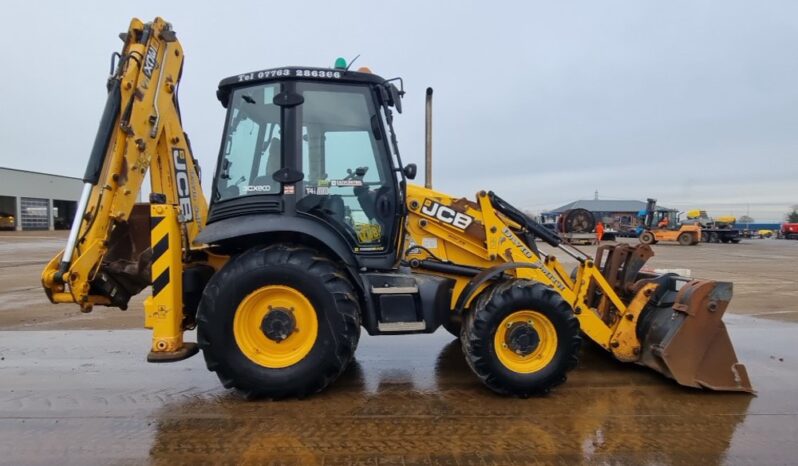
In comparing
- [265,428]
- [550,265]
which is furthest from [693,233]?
[265,428]

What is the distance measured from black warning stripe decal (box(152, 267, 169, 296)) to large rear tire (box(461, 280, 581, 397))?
2.40 metres

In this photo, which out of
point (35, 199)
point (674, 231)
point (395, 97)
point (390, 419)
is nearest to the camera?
point (390, 419)

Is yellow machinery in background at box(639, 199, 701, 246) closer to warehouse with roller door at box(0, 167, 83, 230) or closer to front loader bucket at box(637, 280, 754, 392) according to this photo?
front loader bucket at box(637, 280, 754, 392)

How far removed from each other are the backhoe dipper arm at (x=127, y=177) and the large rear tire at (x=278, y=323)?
0.67 meters

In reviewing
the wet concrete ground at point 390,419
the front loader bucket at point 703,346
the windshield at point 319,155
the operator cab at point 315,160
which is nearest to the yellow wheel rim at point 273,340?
the wet concrete ground at point 390,419

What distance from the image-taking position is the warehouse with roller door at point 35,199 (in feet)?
160

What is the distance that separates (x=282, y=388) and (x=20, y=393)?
7.27ft

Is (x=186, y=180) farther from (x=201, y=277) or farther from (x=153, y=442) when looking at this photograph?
(x=153, y=442)

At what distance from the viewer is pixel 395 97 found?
446 cm

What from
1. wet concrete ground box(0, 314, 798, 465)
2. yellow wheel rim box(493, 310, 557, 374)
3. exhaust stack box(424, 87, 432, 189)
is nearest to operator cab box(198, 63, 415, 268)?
exhaust stack box(424, 87, 432, 189)

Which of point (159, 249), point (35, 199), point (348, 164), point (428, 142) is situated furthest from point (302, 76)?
point (35, 199)

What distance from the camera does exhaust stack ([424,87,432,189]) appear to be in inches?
172

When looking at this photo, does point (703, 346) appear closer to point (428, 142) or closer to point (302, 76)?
point (428, 142)

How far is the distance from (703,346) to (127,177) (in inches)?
189
